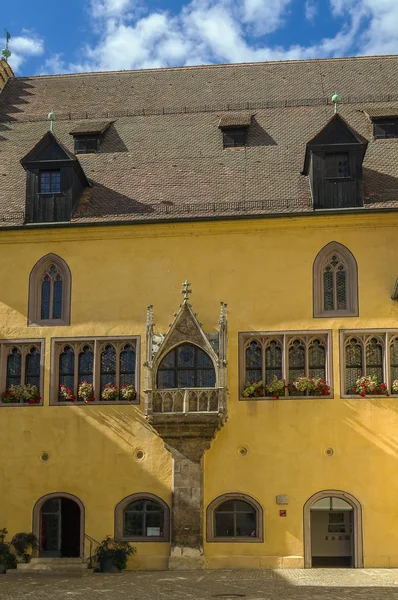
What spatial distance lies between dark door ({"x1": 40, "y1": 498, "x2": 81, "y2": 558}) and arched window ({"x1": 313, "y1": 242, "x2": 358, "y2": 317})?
8.48 m

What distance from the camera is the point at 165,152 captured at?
90.3 ft

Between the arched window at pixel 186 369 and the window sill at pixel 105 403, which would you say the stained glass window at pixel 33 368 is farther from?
the arched window at pixel 186 369

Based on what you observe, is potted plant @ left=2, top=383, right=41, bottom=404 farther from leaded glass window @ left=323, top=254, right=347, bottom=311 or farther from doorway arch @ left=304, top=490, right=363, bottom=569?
leaded glass window @ left=323, top=254, right=347, bottom=311

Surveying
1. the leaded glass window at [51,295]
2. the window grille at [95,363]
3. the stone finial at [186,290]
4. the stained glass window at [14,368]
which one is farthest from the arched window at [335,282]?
the stained glass window at [14,368]

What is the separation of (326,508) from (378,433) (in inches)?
92.7

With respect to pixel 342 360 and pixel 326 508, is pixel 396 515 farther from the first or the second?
pixel 342 360

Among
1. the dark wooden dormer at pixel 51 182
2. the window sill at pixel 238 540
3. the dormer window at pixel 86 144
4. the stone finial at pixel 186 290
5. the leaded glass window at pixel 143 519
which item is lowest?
the window sill at pixel 238 540

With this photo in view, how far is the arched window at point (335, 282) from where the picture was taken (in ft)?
77.3

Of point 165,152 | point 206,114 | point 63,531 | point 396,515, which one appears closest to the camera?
point 396,515

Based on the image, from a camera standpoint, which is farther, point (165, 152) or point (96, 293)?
point (165, 152)

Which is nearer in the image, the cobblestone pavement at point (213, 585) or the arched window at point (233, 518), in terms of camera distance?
the cobblestone pavement at point (213, 585)

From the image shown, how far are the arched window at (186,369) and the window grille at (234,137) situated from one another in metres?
7.56

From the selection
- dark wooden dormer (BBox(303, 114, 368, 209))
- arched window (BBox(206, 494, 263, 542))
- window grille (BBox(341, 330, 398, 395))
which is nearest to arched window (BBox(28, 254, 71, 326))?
arched window (BBox(206, 494, 263, 542))

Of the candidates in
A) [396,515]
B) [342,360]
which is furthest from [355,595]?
[342,360]
